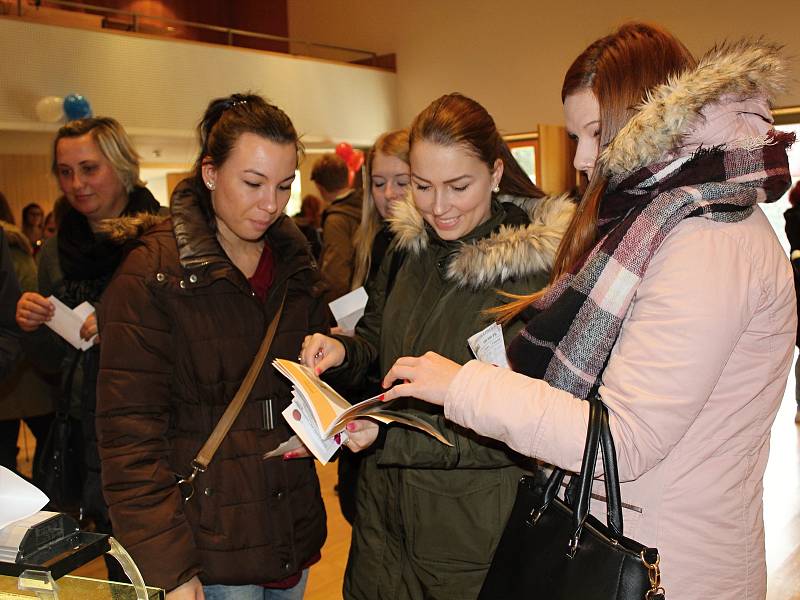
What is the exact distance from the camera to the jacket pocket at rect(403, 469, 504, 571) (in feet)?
5.77

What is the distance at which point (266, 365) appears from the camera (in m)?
1.84

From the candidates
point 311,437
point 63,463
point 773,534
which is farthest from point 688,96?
point 773,534

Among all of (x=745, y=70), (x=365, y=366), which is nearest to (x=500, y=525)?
(x=365, y=366)

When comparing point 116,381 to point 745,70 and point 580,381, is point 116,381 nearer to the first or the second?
point 580,381

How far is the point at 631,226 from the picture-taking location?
1.23 m

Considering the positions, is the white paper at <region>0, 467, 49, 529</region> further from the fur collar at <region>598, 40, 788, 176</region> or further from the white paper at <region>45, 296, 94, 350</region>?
the white paper at <region>45, 296, 94, 350</region>

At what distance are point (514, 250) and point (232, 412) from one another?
0.75m

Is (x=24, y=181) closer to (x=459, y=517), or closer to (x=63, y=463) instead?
(x=63, y=463)

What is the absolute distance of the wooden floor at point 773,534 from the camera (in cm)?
334

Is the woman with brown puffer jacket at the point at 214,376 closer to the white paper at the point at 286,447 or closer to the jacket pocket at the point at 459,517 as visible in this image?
the white paper at the point at 286,447

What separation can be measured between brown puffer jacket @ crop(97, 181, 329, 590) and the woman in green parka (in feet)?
0.61

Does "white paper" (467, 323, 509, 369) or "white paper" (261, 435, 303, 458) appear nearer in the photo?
"white paper" (467, 323, 509, 369)

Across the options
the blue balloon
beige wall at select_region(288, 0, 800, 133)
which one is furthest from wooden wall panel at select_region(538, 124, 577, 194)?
the blue balloon

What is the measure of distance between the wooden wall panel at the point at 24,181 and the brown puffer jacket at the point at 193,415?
458 inches
